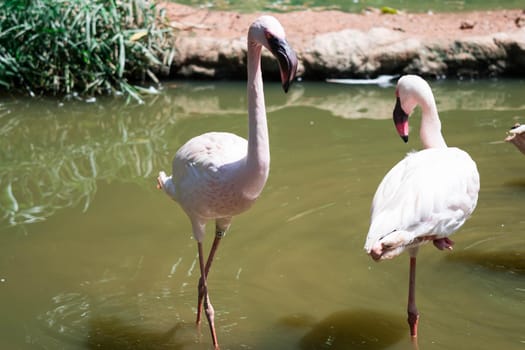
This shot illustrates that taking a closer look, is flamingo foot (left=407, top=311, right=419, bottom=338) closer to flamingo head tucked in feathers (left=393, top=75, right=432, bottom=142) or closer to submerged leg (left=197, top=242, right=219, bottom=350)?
submerged leg (left=197, top=242, right=219, bottom=350)

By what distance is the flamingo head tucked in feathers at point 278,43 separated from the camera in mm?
3111

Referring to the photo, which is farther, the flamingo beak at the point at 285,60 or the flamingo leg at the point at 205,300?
the flamingo leg at the point at 205,300

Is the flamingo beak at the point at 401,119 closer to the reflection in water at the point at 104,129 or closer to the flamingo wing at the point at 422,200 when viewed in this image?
the flamingo wing at the point at 422,200

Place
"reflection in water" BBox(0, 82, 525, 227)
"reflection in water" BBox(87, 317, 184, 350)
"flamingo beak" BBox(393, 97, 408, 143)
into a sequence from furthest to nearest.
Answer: "reflection in water" BBox(0, 82, 525, 227)
"flamingo beak" BBox(393, 97, 408, 143)
"reflection in water" BBox(87, 317, 184, 350)

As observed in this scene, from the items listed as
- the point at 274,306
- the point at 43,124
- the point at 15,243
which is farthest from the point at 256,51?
the point at 43,124

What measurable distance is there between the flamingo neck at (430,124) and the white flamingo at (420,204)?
0.42 feet

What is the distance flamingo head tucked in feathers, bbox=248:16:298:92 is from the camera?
3111 millimetres

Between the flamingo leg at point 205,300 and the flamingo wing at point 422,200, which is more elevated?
the flamingo wing at point 422,200

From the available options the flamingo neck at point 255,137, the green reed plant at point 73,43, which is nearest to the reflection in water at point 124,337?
the flamingo neck at point 255,137

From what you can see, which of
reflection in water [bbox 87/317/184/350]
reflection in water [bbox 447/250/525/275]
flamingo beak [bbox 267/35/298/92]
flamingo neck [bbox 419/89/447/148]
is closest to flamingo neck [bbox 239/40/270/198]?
flamingo beak [bbox 267/35/298/92]

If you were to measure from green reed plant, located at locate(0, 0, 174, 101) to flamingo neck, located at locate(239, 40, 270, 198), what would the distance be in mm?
4314

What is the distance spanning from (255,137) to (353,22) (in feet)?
19.8

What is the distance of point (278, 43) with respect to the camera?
318cm

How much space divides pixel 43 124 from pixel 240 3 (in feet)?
14.0
